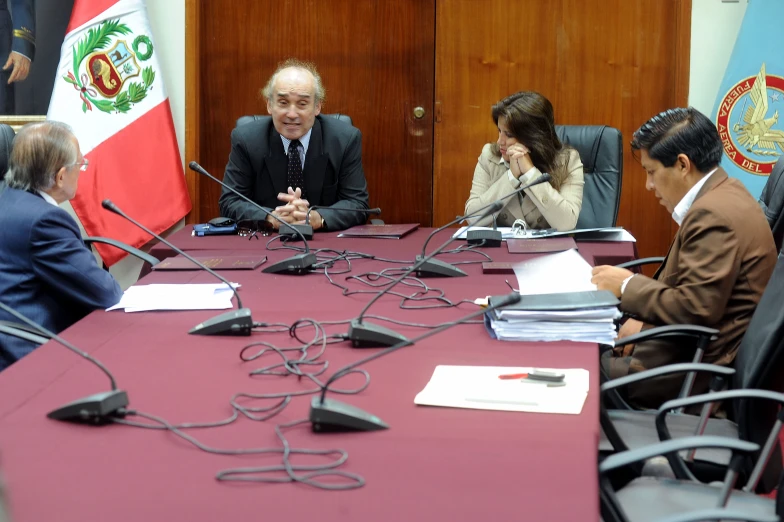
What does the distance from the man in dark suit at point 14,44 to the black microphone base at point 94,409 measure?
11.4 feet

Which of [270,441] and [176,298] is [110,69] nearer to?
[176,298]

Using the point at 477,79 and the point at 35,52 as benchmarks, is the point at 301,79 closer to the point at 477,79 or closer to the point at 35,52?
the point at 477,79

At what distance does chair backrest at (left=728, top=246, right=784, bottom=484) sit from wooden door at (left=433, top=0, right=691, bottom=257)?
2.57 metres

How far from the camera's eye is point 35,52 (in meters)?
4.53

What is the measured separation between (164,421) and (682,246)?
143cm

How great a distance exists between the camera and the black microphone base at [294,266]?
268 cm

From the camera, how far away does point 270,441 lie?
54.2 inches

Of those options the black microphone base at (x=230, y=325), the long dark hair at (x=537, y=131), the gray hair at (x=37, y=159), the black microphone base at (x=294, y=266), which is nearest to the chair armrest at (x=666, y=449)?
the black microphone base at (x=230, y=325)

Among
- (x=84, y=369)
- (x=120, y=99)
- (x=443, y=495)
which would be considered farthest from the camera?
(x=120, y=99)

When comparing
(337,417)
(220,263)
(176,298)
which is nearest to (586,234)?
(220,263)

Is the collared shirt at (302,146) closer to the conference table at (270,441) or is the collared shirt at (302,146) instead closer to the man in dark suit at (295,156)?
the man in dark suit at (295,156)

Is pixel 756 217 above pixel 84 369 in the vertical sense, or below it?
above

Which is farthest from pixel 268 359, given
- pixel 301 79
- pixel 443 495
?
pixel 301 79

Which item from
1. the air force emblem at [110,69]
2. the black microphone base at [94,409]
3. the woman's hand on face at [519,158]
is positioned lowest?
the black microphone base at [94,409]
